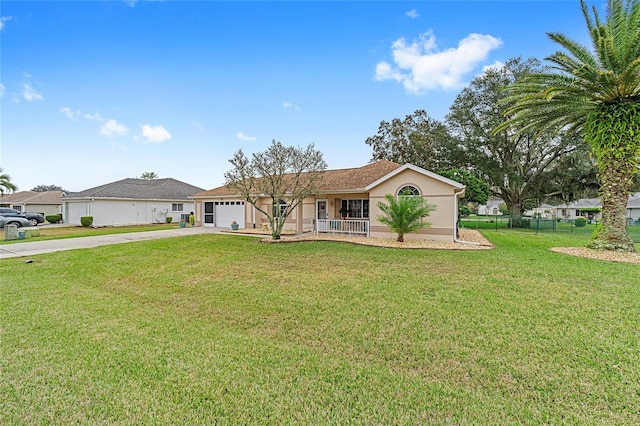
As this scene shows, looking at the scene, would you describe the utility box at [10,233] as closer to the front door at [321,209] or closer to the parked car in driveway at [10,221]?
the parked car in driveway at [10,221]

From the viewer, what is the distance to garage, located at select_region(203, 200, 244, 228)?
2173 cm

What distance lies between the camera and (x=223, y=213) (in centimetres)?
2255

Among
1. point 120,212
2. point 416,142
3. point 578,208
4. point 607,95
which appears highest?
point 416,142

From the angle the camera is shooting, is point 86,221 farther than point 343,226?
Yes

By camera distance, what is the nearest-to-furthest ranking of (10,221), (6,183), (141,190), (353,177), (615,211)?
1. (615,211)
2. (353,177)
3. (10,221)
4. (141,190)
5. (6,183)

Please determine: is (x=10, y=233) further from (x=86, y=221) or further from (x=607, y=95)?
(x=607, y=95)

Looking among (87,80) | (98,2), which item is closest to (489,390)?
(98,2)

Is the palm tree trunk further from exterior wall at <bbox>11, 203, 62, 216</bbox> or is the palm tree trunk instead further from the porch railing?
exterior wall at <bbox>11, 203, 62, 216</bbox>

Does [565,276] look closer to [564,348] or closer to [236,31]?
[564,348]

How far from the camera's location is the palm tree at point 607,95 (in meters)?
9.98

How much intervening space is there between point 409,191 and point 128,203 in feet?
80.6

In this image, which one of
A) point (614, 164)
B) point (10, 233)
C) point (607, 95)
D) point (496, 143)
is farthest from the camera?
point (496, 143)

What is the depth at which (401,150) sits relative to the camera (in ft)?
93.4

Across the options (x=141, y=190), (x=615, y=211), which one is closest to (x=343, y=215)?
(x=615, y=211)
